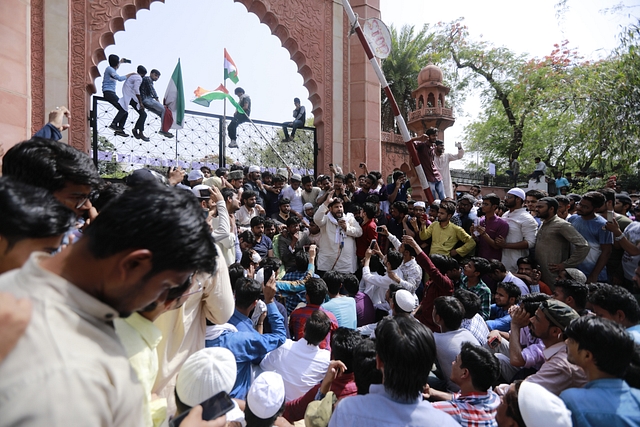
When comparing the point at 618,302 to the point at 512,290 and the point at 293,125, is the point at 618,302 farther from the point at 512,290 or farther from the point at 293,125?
the point at 293,125

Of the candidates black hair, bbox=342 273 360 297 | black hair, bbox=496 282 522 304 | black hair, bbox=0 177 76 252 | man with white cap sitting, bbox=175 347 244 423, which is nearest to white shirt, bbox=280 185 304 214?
black hair, bbox=342 273 360 297

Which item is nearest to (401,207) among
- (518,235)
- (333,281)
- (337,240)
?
(337,240)

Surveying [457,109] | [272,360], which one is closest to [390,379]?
[272,360]

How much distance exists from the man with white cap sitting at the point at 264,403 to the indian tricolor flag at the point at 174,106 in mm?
7884

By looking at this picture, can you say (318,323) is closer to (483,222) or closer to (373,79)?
(483,222)

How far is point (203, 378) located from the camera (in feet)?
5.42

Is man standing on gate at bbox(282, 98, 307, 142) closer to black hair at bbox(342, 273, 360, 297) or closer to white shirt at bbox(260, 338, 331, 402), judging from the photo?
black hair at bbox(342, 273, 360, 297)

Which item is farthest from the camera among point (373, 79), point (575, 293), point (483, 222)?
point (373, 79)

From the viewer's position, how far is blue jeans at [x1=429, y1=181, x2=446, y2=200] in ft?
26.3

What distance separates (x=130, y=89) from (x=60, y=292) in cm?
869

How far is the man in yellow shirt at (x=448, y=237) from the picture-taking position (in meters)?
5.52

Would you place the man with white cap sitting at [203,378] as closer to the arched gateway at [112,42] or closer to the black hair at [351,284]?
the black hair at [351,284]

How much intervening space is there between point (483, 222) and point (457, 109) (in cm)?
2331

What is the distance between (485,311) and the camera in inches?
172
